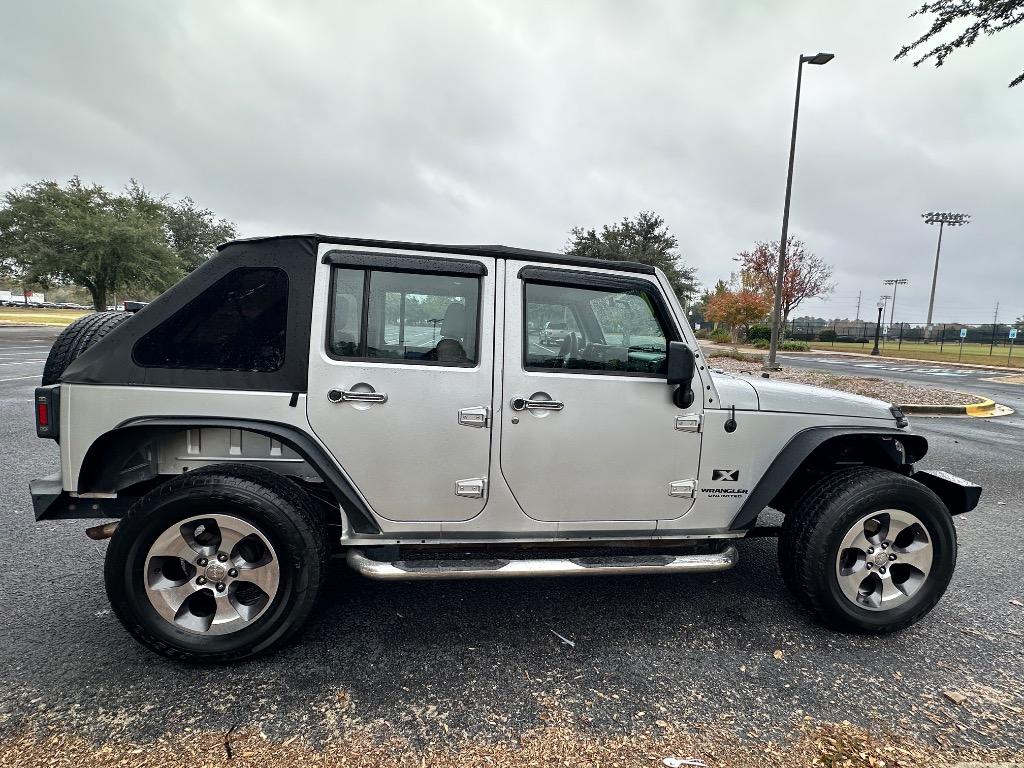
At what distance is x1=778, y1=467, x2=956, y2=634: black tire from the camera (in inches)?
104

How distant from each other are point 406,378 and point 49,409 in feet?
5.14

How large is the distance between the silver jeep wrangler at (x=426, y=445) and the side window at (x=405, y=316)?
1cm

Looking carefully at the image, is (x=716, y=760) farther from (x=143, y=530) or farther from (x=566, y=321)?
(x=143, y=530)

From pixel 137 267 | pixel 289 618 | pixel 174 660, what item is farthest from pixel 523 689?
pixel 137 267

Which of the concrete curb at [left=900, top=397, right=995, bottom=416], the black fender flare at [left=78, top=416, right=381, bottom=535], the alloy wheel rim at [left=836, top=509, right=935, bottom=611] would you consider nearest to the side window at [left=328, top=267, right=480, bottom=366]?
the black fender flare at [left=78, top=416, right=381, bottom=535]

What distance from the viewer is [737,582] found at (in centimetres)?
329

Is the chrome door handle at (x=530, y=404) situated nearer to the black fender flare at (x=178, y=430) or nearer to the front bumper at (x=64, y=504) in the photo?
the black fender flare at (x=178, y=430)

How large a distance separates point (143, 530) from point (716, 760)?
2455mm

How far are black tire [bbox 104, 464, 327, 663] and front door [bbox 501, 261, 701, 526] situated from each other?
38.9 inches

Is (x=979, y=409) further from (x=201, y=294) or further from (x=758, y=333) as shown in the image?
(x=758, y=333)

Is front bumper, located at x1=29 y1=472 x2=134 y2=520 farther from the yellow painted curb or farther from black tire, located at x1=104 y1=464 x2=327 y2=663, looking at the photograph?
the yellow painted curb

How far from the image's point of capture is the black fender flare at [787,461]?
2.73 meters

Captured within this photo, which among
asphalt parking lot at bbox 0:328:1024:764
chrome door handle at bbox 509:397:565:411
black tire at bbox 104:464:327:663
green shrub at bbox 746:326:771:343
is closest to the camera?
asphalt parking lot at bbox 0:328:1024:764

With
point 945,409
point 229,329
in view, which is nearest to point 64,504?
point 229,329
